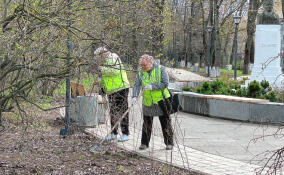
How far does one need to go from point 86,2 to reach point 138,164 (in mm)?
2345

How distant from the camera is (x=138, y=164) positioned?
6230mm

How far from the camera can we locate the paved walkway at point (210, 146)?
6.09 meters

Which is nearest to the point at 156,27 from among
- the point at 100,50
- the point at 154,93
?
the point at 154,93

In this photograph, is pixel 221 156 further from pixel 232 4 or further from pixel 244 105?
pixel 232 4

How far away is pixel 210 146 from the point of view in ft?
25.1

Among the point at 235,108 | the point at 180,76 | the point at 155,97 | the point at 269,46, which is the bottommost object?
the point at 235,108

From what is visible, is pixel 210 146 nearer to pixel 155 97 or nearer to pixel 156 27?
pixel 155 97

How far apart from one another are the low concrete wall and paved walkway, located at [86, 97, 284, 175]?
0.30 meters

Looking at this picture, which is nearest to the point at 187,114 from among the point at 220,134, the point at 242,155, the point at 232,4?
the point at 220,134

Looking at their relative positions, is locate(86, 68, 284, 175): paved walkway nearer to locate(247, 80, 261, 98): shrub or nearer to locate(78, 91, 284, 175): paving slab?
locate(78, 91, 284, 175): paving slab

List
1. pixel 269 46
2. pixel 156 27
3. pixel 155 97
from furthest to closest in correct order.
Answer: pixel 269 46, pixel 156 27, pixel 155 97

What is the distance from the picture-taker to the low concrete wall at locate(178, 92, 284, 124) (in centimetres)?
1016

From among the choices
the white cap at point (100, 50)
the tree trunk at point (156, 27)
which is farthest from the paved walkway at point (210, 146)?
the tree trunk at point (156, 27)

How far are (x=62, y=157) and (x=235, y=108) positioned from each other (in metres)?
5.36
